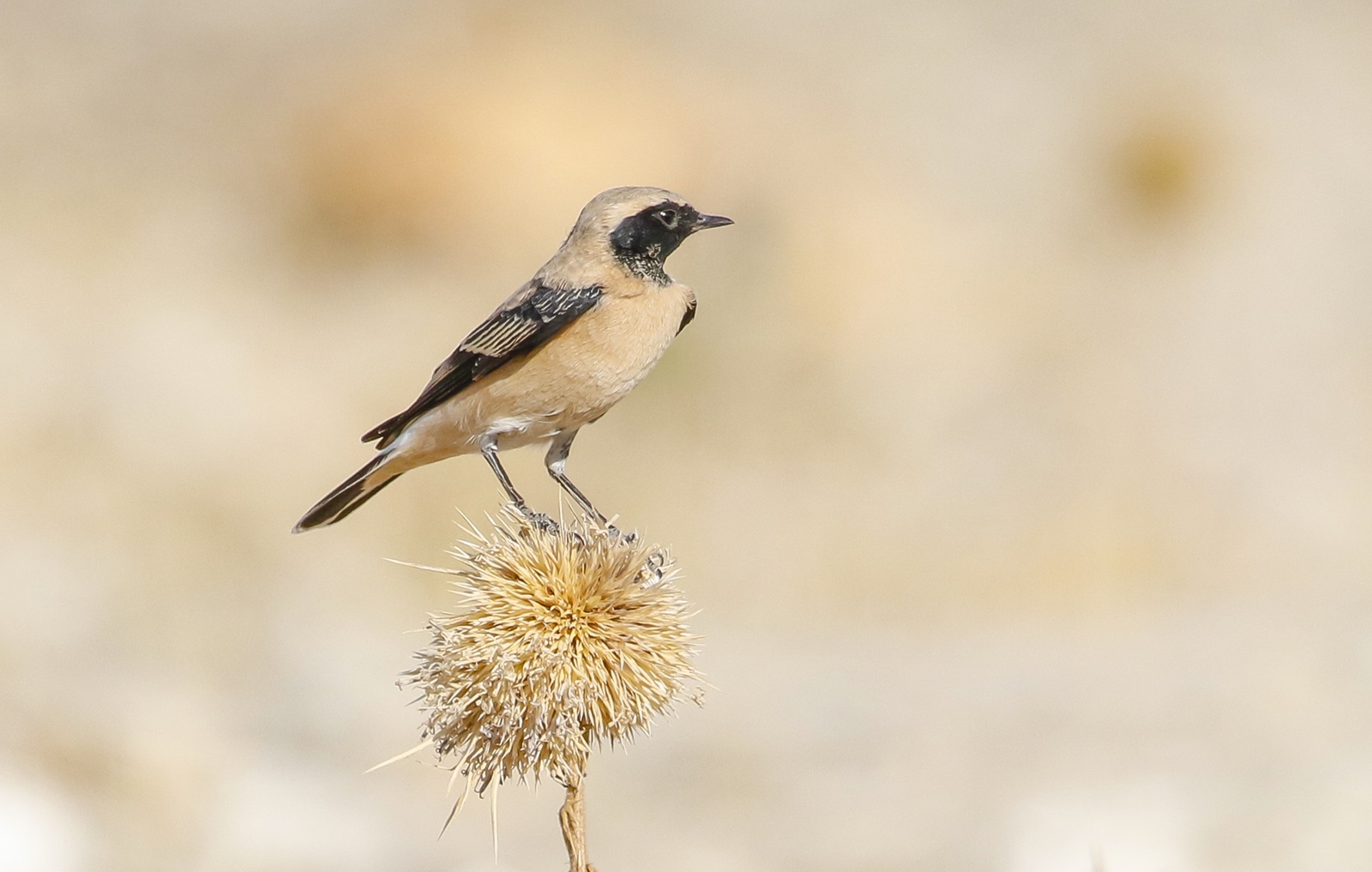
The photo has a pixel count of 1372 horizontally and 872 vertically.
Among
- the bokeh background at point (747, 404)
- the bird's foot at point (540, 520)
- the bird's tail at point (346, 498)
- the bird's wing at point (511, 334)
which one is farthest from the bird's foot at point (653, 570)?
the bokeh background at point (747, 404)

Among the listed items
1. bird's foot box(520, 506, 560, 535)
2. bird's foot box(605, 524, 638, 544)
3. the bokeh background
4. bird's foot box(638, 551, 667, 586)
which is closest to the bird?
bird's foot box(520, 506, 560, 535)

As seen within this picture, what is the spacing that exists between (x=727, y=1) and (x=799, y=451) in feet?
15.9

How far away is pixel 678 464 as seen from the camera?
12.6 meters

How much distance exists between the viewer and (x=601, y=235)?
15.6ft

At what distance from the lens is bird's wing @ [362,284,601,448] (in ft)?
15.3

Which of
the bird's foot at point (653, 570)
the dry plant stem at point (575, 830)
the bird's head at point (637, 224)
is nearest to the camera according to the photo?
the dry plant stem at point (575, 830)

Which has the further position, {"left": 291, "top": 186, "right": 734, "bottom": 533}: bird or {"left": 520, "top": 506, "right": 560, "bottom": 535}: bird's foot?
{"left": 291, "top": 186, "right": 734, "bottom": 533}: bird

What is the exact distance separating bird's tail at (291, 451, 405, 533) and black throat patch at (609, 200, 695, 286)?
44.2 inches

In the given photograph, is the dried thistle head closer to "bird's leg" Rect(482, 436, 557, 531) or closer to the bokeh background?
"bird's leg" Rect(482, 436, 557, 531)

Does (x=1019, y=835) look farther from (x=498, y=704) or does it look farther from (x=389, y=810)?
(x=498, y=704)

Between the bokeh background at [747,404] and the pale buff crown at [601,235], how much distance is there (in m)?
6.26

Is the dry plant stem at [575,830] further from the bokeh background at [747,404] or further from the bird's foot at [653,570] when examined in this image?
the bokeh background at [747,404]

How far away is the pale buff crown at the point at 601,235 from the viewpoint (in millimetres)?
4730

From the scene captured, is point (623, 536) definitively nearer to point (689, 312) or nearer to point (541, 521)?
point (541, 521)
